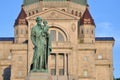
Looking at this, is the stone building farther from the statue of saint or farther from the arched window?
the statue of saint

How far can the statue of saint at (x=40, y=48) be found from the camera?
23.9m

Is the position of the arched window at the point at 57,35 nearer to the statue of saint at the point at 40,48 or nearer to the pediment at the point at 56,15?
the pediment at the point at 56,15

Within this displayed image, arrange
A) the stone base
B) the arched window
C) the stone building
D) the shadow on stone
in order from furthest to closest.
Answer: the shadow on stone
the arched window
the stone building
the stone base

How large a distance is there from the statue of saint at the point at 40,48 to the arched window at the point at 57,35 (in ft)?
204

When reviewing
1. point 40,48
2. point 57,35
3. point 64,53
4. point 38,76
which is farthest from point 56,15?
point 38,76

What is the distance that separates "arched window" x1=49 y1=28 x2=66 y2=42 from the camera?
8688 centimetres

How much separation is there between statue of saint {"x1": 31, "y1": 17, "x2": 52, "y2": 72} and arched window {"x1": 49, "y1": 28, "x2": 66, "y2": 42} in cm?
6233

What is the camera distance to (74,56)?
8600 cm

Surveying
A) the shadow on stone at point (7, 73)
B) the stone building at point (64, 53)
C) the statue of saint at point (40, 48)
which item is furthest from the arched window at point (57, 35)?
the statue of saint at point (40, 48)

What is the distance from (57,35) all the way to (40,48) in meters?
63.1

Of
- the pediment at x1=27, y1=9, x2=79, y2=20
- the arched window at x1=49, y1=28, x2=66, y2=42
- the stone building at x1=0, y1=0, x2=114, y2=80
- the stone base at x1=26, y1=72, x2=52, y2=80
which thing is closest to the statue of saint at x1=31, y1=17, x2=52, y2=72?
the stone base at x1=26, y1=72, x2=52, y2=80

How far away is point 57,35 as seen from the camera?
8706 cm

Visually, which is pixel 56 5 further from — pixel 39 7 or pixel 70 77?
pixel 70 77

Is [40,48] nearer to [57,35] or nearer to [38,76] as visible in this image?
[38,76]
